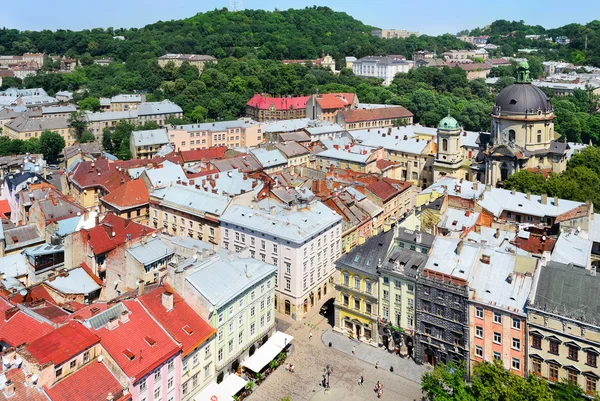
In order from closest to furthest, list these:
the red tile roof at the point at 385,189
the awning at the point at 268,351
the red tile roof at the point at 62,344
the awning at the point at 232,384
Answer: the red tile roof at the point at 62,344, the awning at the point at 232,384, the awning at the point at 268,351, the red tile roof at the point at 385,189

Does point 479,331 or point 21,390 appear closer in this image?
point 21,390

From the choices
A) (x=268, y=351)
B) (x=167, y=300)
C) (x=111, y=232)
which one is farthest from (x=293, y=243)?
A: (x=111, y=232)

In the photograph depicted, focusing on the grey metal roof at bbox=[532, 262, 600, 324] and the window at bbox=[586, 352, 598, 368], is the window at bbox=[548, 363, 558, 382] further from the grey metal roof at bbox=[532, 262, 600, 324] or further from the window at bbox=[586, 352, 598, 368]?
the grey metal roof at bbox=[532, 262, 600, 324]

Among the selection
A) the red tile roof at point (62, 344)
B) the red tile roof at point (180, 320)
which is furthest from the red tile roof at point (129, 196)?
the red tile roof at point (62, 344)

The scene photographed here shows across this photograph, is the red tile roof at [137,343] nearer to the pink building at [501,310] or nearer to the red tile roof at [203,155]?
the pink building at [501,310]

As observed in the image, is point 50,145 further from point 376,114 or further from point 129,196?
point 376,114

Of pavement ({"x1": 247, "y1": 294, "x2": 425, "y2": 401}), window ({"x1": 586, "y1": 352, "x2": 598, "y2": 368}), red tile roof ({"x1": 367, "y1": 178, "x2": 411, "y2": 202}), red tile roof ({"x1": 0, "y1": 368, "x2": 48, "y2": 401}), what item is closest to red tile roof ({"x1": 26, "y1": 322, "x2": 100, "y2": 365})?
red tile roof ({"x1": 0, "y1": 368, "x2": 48, "y2": 401})

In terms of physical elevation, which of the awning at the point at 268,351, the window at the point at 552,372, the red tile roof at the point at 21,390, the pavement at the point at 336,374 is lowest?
the pavement at the point at 336,374
